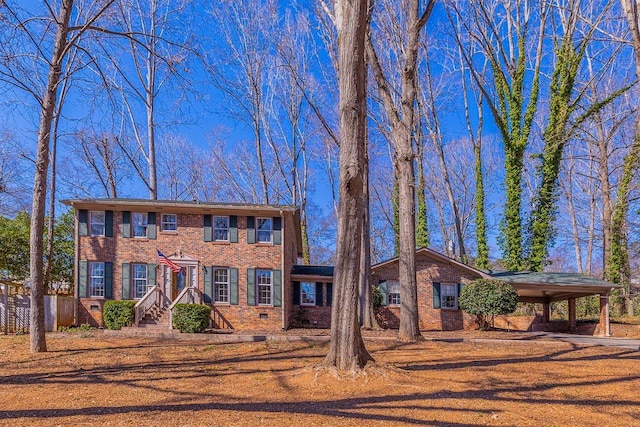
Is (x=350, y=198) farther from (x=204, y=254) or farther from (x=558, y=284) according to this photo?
(x=558, y=284)

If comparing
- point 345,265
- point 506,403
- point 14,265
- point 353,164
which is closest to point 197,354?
point 345,265

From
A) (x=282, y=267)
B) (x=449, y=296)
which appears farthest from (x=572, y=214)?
(x=282, y=267)

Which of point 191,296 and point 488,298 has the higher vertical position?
point 191,296

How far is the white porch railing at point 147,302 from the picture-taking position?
15.3 m

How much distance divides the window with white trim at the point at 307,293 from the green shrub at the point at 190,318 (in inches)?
199

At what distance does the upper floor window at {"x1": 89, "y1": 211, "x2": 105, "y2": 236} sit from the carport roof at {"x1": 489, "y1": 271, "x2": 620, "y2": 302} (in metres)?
16.0

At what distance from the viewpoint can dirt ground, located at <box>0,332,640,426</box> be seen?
192 inches

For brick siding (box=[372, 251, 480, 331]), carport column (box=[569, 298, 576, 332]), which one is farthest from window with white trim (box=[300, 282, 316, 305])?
carport column (box=[569, 298, 576, 332])

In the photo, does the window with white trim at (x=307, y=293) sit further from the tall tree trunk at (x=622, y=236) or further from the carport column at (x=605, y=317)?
the tall tree trunk at (x=622, y=236)

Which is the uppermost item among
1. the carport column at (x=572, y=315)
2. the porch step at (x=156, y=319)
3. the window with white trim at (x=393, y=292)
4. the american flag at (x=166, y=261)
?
the american flag at (x=166, y=261)

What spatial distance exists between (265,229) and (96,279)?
6.52 m

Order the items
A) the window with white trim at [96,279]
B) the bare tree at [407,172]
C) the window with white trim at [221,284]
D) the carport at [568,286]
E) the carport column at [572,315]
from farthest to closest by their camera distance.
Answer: the carport column at [572,315] → the carport at [568,286] → the window with white trim at [221,284] → the window with white trim at [96,279] → the bare tree at [407,172]

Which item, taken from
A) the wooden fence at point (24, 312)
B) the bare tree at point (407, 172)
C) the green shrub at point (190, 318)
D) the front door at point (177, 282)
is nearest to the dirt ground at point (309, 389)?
the bare tree at point (407, 172)

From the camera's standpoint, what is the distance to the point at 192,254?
17156 mm
